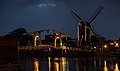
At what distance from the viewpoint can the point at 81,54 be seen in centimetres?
15875

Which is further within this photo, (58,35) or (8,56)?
(58,35)

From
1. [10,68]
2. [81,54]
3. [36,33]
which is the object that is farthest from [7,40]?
[81,54]

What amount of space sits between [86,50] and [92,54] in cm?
830

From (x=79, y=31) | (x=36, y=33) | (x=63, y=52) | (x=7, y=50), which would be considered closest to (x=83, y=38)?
(x=79, y=31)

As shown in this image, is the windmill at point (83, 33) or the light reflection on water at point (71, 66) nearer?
the light reflection on water at point (71, 66)

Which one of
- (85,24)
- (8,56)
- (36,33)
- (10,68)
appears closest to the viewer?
(10,68)

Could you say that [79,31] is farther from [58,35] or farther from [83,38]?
[58,35]

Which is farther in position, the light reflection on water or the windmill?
the windmill

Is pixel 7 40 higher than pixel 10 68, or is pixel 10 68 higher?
pixel 7 40

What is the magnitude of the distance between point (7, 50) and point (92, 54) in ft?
333

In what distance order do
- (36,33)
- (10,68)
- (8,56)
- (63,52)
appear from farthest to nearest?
(63,52) < (36,33) < (8,56) < (10,68)

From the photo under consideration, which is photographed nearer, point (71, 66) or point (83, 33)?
point (71, 66)

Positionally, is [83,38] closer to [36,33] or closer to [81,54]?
[81,54]

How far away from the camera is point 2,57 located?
49219mm
